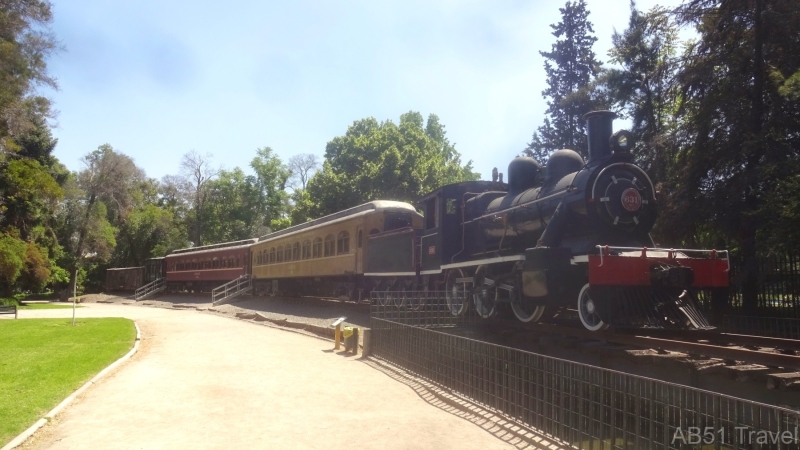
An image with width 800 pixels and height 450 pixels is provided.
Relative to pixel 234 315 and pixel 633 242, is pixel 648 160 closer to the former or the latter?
pixel 633 242

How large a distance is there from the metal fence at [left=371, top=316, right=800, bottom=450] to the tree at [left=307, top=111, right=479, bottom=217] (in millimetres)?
27188

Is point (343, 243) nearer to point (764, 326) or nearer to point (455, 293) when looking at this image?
point (455, 293)

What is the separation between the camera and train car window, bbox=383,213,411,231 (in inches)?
744

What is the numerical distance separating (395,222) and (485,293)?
7.75m

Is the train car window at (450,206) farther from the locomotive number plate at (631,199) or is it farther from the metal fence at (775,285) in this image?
the metal fence at (775,285)

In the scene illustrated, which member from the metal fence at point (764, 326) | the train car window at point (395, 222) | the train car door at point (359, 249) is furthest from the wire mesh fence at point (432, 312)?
the train car door at point (359, 249)

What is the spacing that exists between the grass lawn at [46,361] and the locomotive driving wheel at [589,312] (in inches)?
294

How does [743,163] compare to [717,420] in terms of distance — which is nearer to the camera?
[717,420]

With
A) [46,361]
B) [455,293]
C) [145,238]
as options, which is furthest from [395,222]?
[145,238]

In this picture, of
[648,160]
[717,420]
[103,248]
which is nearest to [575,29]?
[648,160]

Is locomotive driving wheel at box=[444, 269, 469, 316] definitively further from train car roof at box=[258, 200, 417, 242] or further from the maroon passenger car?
the maroon passenger car

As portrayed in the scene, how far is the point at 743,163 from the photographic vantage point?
14688mm

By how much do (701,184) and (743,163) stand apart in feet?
3.56

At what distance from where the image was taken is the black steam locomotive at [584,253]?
844cm
